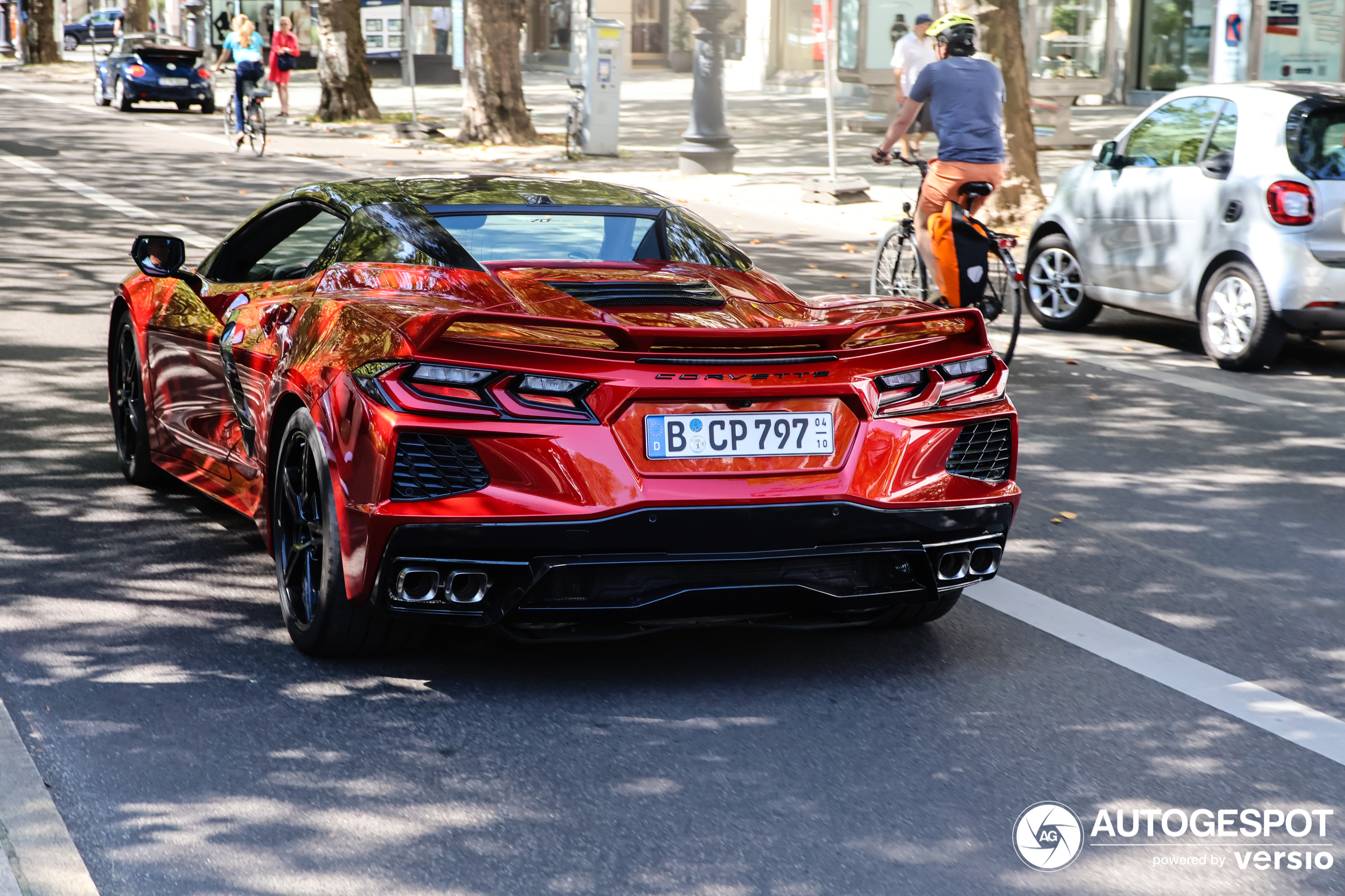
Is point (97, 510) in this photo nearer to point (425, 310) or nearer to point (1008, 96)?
point (425, 310)

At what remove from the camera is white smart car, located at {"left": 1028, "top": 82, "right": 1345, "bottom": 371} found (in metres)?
9.57

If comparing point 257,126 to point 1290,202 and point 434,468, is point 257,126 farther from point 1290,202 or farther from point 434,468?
point 434,468

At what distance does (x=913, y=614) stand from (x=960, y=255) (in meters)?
5.06

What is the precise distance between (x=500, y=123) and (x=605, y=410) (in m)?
23.6

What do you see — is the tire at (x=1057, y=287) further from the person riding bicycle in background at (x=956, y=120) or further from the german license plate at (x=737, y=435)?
the german license plate at (x=737, y=435)

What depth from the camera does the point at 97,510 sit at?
21.0 ft

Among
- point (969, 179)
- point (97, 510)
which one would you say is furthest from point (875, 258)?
point (97, 510)

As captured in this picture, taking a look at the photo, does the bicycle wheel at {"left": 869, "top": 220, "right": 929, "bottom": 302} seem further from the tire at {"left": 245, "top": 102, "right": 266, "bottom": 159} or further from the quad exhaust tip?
the tire at {"left": 245, "top": 102, "right": 266, "bottom": 159}

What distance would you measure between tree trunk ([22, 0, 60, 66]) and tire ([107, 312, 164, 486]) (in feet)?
172

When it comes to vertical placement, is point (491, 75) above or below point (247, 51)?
below

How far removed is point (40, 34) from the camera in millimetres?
54781

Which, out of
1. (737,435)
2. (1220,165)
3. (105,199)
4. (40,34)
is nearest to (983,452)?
(737,435)

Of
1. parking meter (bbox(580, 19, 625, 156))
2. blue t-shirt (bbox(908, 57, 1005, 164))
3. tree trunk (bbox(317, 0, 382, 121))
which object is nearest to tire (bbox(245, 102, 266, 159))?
parking meter (bbox(580, 19, 625, 156))

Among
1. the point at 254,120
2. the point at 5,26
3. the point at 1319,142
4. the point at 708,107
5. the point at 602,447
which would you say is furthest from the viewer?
the point at 5,26
